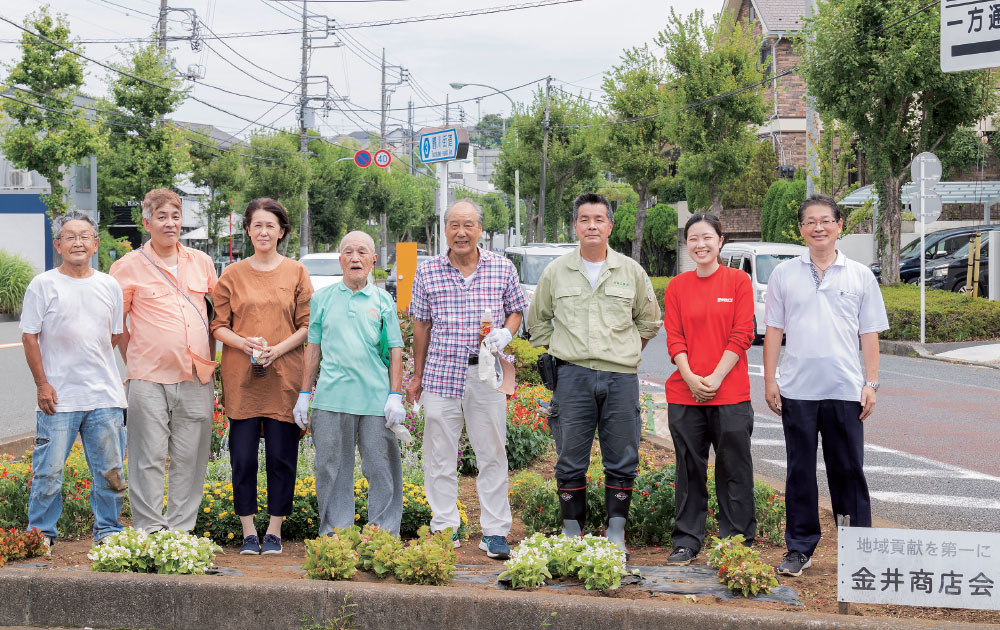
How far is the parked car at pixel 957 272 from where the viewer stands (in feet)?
77.0

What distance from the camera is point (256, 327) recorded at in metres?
5.21

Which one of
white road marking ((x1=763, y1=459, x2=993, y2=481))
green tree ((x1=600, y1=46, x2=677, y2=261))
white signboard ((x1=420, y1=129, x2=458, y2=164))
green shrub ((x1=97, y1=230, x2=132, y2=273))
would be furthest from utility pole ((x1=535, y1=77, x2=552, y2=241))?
white road marking ((x1=763, y1=459, x2=993, y2=481))

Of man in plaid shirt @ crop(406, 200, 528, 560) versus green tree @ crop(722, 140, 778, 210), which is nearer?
man in plaid shirt @ crop(406, 200, 528, 560)

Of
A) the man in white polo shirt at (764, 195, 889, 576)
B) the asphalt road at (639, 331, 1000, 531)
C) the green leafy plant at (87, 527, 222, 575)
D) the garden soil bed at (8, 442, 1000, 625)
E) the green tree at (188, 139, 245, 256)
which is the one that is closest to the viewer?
the garden soil bed at (8, 442, 1000, 625)

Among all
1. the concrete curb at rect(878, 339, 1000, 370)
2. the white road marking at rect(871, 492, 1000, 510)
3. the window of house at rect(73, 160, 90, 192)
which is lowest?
the white road marking at rect(871, 492, 1000, 510)

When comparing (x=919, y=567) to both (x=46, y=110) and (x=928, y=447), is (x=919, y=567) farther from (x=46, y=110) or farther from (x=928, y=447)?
(x=46, y=110)

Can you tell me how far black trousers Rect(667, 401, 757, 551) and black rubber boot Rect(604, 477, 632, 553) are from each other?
29 cm

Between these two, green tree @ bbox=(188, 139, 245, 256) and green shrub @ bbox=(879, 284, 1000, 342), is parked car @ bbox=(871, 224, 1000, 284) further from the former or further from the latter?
green tree @ bbox=(188, 139, 245, 256)

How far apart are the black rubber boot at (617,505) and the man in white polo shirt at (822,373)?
2.57ft

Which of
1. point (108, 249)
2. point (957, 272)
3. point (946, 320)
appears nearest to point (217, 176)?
point (108, 249)

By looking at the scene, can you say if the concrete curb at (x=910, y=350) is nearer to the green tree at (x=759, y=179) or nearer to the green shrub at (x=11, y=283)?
the green tree at (x=759, y=179)

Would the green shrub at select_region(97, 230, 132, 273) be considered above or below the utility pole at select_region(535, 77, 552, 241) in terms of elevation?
below

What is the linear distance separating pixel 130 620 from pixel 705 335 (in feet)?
9.71

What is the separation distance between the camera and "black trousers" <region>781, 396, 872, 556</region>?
477 cm
